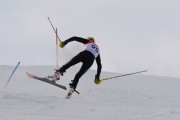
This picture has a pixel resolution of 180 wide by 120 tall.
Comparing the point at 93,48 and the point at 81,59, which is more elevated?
the point at 93,48

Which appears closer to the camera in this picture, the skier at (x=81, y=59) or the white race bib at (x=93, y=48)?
the skier at (x=81, y=59)

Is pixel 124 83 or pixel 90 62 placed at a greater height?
pixel 90 62

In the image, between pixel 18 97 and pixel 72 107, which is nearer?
pixel 72 107

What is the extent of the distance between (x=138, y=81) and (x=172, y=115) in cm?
1000

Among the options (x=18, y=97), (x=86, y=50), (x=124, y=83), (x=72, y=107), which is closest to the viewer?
(x=72, y=107)

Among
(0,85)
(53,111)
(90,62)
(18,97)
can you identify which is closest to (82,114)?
(53,111)

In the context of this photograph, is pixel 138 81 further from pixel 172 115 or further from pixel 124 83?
pixel 172 115

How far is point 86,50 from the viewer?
32.6ft

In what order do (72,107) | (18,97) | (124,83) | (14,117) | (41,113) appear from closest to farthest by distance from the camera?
(14,117) < (41,113) < (72,107) < (18,97) < (124,83)

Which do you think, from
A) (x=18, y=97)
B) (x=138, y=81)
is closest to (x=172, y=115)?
(x=18, y=97)

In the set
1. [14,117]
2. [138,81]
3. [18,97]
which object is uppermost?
[14,117]

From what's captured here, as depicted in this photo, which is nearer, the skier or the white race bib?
the skier

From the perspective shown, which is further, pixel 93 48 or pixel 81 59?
pixel 93 48

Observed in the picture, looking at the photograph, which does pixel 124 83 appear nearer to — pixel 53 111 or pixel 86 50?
pixel 86 50
